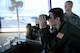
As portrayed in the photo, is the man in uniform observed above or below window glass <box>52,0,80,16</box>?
below

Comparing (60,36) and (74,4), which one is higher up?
(74,4)

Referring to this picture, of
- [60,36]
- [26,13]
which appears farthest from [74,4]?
[60,36]

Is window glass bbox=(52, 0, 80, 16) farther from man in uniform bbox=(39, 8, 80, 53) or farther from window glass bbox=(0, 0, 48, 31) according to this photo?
man in uniform bbox=(39, 8, 80, 53)

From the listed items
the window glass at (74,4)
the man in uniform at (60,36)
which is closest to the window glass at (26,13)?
the window glass at (74,4)

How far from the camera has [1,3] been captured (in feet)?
17.5

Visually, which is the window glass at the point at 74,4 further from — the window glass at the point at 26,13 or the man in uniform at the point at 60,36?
the man in uniform at the point at 60,36

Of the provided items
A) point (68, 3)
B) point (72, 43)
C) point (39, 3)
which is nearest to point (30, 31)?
point (68, 3)

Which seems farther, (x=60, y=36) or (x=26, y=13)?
(x=26, y=13)

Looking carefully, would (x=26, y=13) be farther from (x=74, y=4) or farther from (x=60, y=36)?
(x=60, y=36)

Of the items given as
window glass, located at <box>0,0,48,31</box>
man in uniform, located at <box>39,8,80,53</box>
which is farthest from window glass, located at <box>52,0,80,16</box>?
man in uniform, located at <box>39,8,80,53</box>

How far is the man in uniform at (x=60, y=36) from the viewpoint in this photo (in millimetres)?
1761

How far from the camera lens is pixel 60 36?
69.6 inches

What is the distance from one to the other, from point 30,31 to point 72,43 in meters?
1.45

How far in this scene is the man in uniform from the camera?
5.78ft
